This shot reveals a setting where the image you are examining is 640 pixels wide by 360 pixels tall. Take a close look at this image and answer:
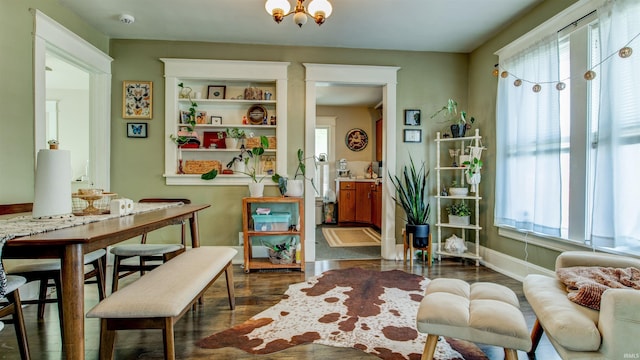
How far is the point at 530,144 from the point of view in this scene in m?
2.88

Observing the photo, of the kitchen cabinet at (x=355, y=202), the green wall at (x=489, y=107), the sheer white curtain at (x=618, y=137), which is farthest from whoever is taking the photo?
the kitchen cabinet at (x=355, y=202)

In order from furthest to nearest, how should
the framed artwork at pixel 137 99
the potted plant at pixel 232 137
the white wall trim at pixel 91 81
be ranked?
the potted plant at pixel 232 137
the framed artwork at pixel 137 99
the white wall trim at pixel 91 81

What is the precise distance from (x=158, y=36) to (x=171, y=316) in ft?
11.0

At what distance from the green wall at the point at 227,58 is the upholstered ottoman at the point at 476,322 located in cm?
252

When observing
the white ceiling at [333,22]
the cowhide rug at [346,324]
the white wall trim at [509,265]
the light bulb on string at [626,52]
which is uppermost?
the white ceiling at [333,22]

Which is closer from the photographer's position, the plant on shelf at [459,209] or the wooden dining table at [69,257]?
the wooden dining table at [69,257]

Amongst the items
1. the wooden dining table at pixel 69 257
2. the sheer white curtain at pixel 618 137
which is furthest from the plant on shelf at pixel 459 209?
the wooden dining table at pixel 69 257

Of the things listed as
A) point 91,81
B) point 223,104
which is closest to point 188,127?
point 223,104

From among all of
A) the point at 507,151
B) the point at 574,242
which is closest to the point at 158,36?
the point at 507,151

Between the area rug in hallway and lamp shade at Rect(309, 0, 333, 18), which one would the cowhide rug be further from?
lamp shade at Rect(309, 0, 333, 18)

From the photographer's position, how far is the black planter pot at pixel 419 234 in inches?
136

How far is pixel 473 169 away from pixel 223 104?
3.07m

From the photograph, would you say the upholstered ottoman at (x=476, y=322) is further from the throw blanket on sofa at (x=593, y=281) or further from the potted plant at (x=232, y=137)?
the potted plant at (x=232, y=137)

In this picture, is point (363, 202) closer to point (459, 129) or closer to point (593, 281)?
point (459, 129)
